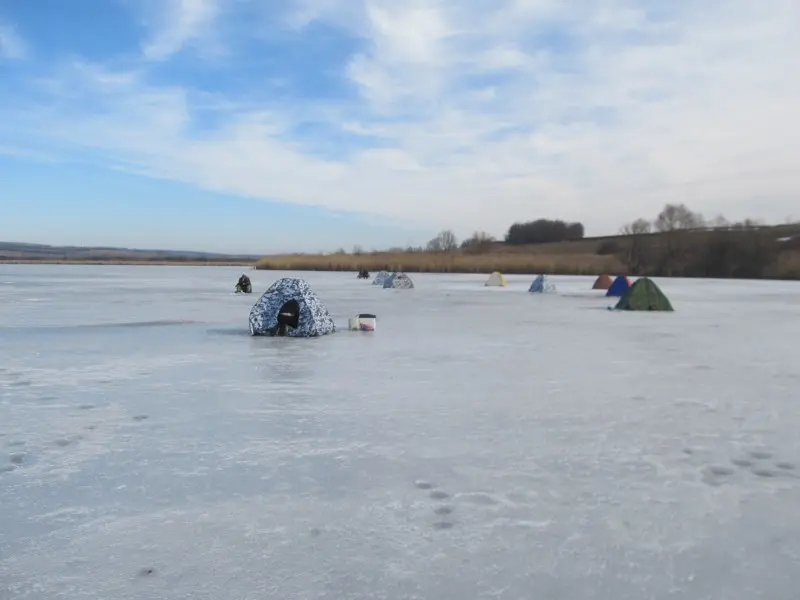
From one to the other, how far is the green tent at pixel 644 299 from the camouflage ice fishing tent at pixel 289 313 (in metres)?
8.24

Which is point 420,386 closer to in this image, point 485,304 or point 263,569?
point 263,569

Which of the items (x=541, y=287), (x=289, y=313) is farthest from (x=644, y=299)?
(x=289, y=313)

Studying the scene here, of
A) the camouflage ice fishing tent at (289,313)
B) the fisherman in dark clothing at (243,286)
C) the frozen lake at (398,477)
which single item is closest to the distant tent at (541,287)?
the fisherman in dark clothing at (243,286)

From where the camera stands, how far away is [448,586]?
2.27m

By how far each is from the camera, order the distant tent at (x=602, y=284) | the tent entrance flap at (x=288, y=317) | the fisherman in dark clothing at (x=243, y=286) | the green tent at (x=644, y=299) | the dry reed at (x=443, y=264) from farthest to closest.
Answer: the dry reed at (x=443, y=264) → the distant tent at (x=602, y=284) → the fisherman in dark clothing at (x=243, y=286) → the green tent at (x=644, y=299) → the tent entrance flap at (x=288, y=317)

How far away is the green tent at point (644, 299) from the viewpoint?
1539 cm

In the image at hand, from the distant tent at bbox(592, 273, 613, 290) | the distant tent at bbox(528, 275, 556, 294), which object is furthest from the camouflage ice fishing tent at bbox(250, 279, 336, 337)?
the distant tent at bbox(592, 273, 613, 290)

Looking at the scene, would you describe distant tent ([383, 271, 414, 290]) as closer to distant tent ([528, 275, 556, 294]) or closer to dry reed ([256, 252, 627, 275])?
distant tent ([528, 275, 556, 294])

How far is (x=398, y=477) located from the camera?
11.3 feet

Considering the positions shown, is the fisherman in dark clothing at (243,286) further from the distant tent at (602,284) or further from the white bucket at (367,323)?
the distant tent at (602,284)

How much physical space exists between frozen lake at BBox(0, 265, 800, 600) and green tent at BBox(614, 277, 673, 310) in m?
7.74

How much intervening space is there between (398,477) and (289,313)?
6.80 m

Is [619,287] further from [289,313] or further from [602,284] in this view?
[289,313]

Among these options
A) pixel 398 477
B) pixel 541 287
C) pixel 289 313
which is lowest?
pixel 398 477
